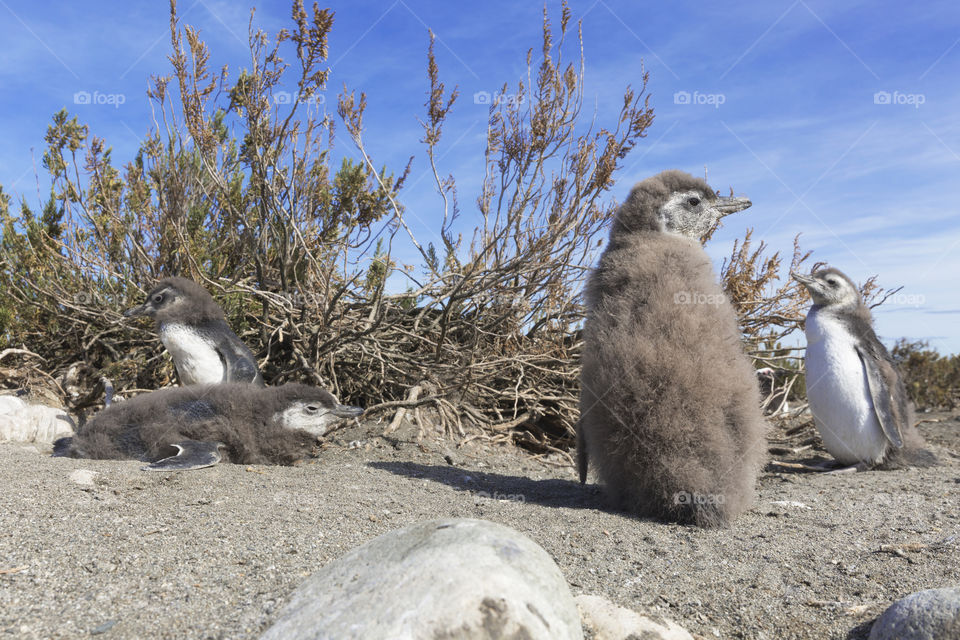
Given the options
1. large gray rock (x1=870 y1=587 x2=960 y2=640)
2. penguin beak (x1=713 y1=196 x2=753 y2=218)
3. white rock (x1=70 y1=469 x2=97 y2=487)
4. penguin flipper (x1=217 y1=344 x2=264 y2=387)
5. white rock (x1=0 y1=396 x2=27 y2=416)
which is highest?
penguin beak (x1=713 y1=196 x2=753 y2=218)

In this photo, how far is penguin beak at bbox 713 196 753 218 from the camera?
3960mm

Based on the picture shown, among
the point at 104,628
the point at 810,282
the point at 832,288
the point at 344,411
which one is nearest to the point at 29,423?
the point at 344,411

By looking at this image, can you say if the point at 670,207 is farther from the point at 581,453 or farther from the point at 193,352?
the point at 193,352

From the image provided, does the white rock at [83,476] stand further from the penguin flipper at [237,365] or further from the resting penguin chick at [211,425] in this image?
the penguin flipper at [237,365]

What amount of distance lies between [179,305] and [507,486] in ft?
10.8

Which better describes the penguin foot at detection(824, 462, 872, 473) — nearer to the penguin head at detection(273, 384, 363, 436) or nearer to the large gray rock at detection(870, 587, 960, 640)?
the large gray rock at detection(870, 587, 960, 640)

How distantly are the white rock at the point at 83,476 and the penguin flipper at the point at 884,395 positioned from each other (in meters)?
5.68

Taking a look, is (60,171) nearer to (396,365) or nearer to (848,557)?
(396,365)

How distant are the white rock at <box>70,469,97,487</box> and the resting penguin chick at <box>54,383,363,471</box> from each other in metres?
0.58

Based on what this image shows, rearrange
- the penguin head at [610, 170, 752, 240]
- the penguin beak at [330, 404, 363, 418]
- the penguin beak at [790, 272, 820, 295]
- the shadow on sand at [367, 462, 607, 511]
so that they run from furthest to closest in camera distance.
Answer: the penguin beak at [790, 272, 820, 295] < the penguin beak at [330, 404, 363, 418] < the shadow on sand at [367, 462, 607, 511] < the penguin head at [610, 170, 752, 240]

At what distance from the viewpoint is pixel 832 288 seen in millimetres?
5906

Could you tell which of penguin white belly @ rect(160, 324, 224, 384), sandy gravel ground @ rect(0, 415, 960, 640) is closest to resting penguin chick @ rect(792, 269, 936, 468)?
sandy gravel ground @ rect(0, 415, 960, 640)

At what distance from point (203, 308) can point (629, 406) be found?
397 cm

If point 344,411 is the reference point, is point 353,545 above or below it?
below
